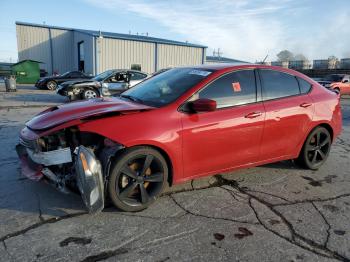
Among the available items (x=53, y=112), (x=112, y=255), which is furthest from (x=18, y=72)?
(x=112, y=255)

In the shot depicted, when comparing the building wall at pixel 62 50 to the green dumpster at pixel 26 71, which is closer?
the green dumpster at pixel 26 71

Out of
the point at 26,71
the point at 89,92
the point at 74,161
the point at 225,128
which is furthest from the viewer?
the point at 26,71

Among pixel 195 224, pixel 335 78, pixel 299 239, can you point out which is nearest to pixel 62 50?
pixel 335 78

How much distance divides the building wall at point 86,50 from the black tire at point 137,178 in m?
28.2

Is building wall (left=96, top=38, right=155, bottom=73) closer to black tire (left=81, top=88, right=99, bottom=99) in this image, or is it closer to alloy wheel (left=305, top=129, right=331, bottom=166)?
black tire (left=81, top=88, right=99, bottom=99)

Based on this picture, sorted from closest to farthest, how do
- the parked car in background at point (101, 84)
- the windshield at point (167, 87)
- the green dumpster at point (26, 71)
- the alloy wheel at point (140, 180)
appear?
the alloy wheel at point (140, 180)
the windshield at point (167, 87)
the parked car in background at point (101, 84)
the green dumpster at point (26, 71)

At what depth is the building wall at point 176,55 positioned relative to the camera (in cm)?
3291

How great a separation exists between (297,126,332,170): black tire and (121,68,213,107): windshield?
201 cm

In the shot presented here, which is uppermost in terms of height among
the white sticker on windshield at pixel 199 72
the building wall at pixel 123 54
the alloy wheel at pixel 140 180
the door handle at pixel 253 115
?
the building wall at pixel 123 54

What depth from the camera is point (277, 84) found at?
174 inches

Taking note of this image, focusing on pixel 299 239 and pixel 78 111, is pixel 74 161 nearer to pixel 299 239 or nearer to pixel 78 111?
pixel 78 111

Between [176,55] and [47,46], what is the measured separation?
14381mm

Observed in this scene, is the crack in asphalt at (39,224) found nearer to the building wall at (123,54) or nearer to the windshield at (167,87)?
the windshield at (167,87)

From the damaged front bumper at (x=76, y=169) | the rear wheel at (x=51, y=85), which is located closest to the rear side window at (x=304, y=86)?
the damaged front bumper at (x=76, y=169)
